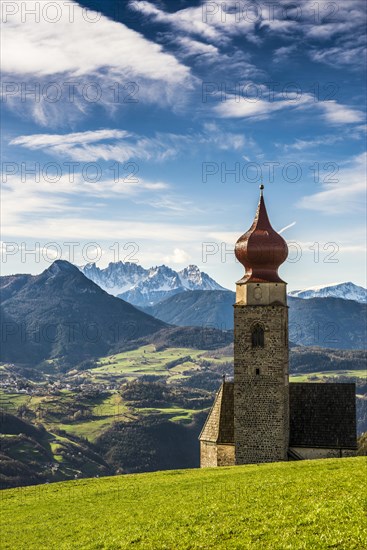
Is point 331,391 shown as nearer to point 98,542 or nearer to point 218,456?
point 218,456

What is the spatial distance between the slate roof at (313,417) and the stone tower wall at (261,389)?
1720mm

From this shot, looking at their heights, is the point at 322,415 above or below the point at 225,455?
above

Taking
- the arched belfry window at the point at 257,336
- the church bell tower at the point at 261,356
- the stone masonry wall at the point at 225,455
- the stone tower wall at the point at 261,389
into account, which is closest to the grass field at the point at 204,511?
the stone masonry wall at the point at 225,455

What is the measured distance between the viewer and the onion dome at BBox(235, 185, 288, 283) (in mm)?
51375

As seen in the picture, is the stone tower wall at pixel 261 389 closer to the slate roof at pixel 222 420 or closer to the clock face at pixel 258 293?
the clock face at pixel 258 293

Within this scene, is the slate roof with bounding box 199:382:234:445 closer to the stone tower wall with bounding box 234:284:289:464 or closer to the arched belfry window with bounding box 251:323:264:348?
the stone tower wall with bounding box 234:284:289:464

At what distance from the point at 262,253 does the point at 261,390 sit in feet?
36.9

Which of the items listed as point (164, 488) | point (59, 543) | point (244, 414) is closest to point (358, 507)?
point (59, 543)

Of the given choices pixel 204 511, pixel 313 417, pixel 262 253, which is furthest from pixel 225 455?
pixel 204 511

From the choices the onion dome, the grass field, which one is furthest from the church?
the grass field

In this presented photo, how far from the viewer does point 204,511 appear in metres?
28.7

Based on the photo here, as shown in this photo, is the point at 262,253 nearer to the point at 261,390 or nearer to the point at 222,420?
the point at 261,390

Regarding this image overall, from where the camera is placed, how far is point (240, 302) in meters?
51.3

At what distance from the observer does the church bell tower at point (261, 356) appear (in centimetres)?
4903
